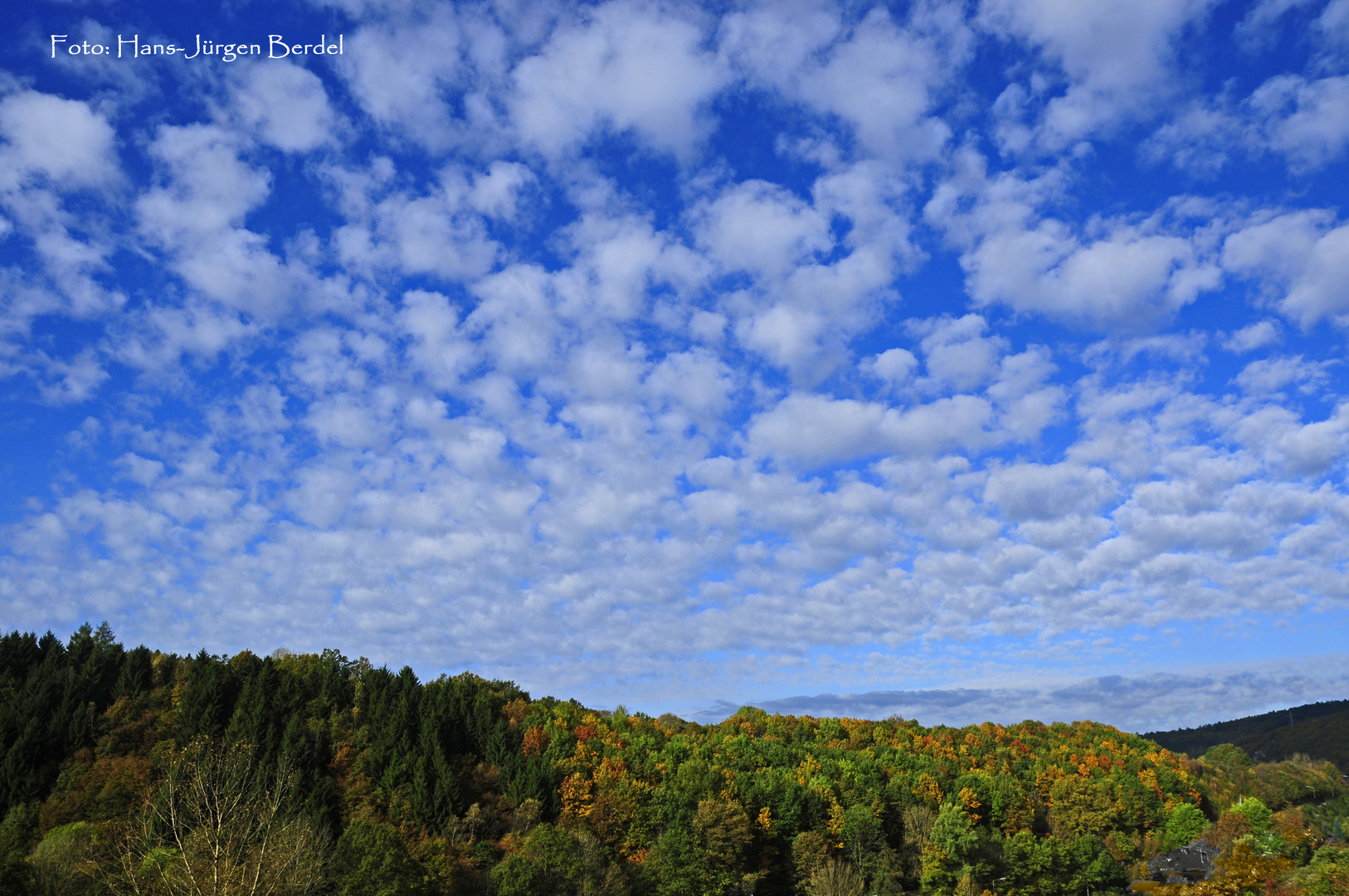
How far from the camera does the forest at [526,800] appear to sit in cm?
6134

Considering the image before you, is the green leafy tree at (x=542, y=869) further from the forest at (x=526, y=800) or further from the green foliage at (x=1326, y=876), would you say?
the green foliage at (x=1326, y=876)

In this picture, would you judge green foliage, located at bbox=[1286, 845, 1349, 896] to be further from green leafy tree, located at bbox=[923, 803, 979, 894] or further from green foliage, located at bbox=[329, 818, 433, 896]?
green foliage, located at bbox=[329, 818, 433, 896]

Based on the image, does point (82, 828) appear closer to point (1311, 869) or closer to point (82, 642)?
point (82, 642)

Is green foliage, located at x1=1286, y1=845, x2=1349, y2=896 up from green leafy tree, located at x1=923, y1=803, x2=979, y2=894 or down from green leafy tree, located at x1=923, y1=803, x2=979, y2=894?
up

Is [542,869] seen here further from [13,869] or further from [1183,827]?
[1183,827]

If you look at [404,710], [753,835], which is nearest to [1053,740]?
[753,835]

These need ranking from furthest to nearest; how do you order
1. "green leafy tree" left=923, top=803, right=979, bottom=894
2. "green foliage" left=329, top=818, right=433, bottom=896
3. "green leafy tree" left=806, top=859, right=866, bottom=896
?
"green leafy tree" left=923, top=803, right=979, bottom=894 → "green leafy tree" left=806, top=859, right=866, bottom=896 → "green foliage" left=329, top=818, right=433, bottom=896

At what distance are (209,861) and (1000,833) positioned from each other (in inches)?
3890

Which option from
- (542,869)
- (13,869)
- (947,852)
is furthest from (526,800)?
(13,869)

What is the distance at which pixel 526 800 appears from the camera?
8500 centimetres

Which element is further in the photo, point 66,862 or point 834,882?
point 834,882

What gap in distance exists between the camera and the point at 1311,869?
60.2 meters

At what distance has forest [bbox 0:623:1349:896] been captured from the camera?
6134cm

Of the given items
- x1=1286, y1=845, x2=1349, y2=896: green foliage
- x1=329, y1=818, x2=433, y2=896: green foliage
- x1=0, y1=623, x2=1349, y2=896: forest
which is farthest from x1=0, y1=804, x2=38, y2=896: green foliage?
x1=1286, y1=845, x2=1349, y2=896: green foliage
